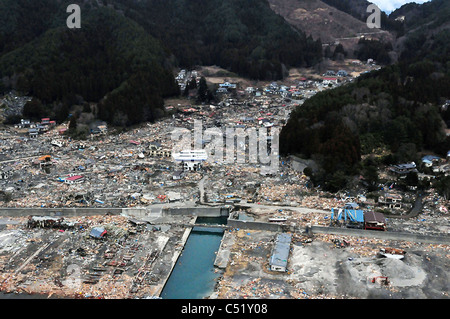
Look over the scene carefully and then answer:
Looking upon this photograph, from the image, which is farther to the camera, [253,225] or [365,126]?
[365,126]

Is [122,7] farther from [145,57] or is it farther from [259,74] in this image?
[259,74]

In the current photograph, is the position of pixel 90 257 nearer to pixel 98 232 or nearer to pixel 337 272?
pixel 98 232

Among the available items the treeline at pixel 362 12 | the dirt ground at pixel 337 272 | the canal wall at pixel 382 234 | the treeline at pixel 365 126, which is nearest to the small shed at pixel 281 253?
the dirt ground at pixel 337 272

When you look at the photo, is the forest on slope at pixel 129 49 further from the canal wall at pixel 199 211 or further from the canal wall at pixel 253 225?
the canal wall at pixel 253 225

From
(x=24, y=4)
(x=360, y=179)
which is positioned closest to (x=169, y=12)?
(x=24, y=4)

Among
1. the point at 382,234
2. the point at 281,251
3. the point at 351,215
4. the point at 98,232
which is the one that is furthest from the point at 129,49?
the point at 382,234
